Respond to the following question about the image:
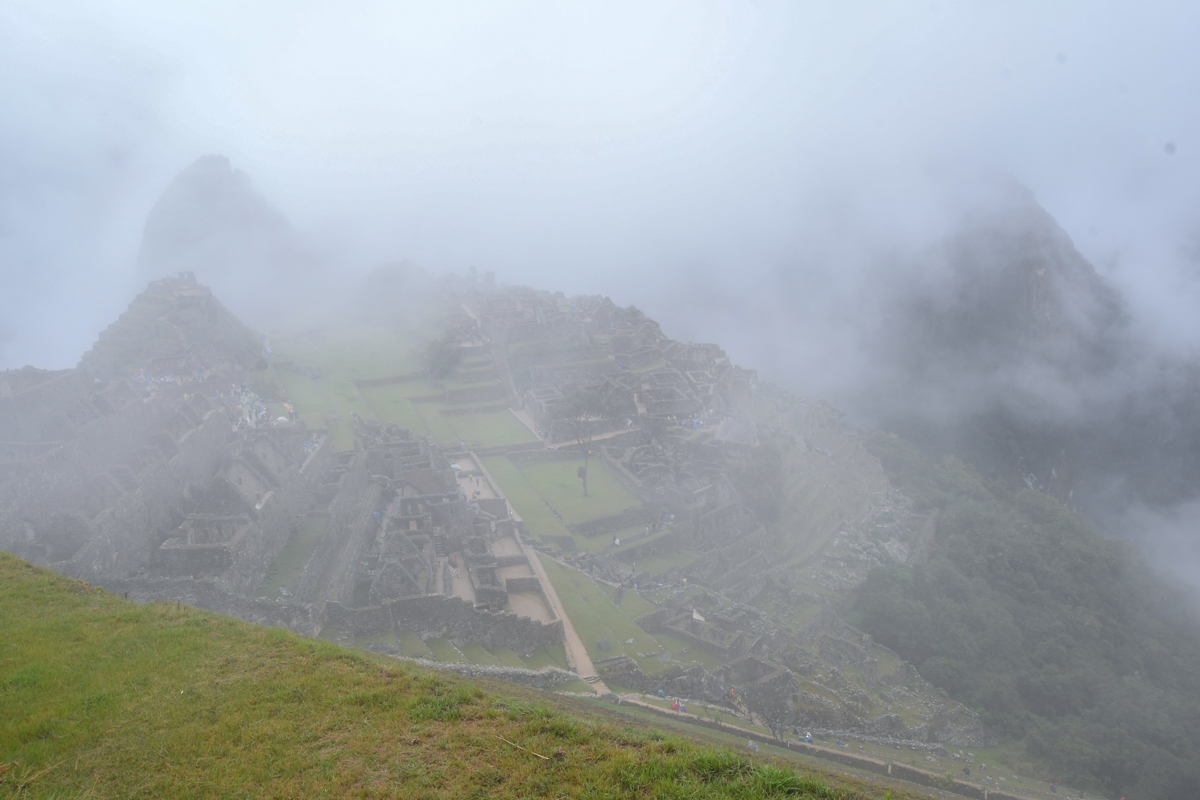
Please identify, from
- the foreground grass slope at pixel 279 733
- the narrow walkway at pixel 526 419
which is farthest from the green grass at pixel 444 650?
the narrow walkway at pixel 526 419

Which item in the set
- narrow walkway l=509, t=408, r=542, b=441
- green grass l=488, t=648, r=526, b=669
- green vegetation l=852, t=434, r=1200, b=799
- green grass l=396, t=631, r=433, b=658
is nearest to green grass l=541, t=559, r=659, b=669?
green grass l=488, t=648, r=526, b=669

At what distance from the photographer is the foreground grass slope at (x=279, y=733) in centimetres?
594

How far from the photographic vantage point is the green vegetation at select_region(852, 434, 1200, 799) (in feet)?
71.9

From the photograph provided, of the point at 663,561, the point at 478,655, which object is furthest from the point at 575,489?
the point at 478,655

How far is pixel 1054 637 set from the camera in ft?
97.9

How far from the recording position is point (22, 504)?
1540 centimetres

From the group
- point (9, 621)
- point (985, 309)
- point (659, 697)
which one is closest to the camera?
point (9, 621)

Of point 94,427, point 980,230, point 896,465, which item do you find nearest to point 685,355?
point 896,465

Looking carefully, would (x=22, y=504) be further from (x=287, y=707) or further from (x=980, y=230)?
(x=980, y=230)

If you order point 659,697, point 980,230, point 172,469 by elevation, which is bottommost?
point 659,697

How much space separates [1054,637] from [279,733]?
111ft

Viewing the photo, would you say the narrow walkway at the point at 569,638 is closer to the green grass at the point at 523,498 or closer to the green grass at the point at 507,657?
the green grass at the point at 507,657

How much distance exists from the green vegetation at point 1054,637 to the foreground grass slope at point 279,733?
70.3 feet

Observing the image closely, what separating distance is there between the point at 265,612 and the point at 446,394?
27.1m
